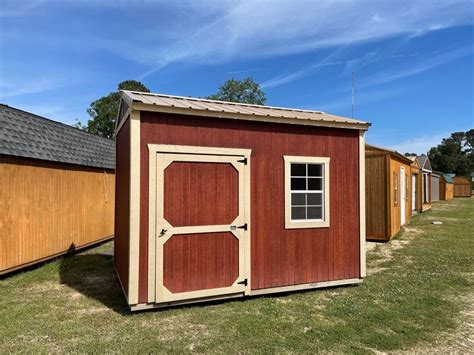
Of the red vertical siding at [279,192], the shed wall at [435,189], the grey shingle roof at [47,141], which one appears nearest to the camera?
the red vertical siding at [279,192]

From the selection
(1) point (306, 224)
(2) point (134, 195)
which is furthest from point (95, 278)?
(1) point (306, 224)

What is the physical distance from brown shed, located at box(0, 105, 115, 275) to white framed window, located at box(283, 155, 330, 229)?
5.63 m

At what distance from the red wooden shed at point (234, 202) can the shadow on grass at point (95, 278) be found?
0.31 meters

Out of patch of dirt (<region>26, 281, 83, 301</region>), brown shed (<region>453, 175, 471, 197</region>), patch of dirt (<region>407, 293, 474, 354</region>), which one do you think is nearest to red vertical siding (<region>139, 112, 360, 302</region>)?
patch of dirt (<region>26, 281, 83, 301</region>)

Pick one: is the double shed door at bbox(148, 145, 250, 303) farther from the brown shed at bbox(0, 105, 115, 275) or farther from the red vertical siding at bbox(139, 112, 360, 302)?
the brown shed at bbox(0, 105, 115, 275)

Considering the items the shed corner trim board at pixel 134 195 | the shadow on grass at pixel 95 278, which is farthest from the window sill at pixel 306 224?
the shadow on grass at pixel 95 278

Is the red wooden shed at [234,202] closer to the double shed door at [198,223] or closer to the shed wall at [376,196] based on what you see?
the double shed door at [198,223]

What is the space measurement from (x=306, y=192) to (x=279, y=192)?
1.92ft

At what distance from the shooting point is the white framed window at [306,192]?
18.4 ft

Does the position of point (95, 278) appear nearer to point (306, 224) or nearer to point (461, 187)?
point (306, 224)

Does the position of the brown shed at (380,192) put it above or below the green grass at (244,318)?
above

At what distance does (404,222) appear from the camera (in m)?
14.3

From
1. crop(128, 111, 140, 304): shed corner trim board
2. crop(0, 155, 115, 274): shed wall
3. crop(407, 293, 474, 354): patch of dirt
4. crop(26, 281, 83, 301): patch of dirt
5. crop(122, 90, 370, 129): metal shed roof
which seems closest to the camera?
crop(407, 293, 474, 354): patch of dirt

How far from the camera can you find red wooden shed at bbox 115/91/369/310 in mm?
4676
